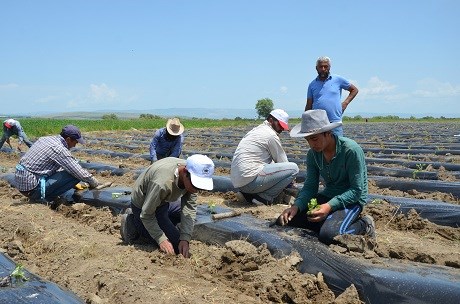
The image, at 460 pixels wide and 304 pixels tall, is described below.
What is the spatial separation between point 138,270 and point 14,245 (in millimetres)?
1426

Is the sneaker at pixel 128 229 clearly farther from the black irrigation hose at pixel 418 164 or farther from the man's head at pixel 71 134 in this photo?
the black irrigation hose at pixel 418 164

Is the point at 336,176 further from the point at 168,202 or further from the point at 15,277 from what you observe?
the point at 15,277

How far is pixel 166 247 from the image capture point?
3.67 metres

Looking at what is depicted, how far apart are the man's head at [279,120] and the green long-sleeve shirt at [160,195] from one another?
1634 mm

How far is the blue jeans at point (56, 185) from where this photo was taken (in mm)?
5531

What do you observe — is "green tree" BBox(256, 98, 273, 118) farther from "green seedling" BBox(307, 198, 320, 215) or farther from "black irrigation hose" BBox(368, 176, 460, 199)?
"green seedling" BBox(307, 198, 320, 215)

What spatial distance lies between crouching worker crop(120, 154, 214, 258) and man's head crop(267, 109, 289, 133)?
1541mm

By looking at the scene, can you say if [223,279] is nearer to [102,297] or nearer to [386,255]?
[102,297]

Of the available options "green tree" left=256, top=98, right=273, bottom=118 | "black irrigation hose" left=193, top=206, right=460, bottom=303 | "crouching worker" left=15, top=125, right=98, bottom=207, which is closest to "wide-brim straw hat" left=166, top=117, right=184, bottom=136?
"crouching worker" left=15, top=125, right=98, bottom=207

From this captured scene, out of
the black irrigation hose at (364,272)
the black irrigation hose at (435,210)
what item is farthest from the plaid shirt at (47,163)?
the black irrigation hose at (435,210)

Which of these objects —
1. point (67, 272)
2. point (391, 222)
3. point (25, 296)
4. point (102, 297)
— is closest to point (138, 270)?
point (102, 297)

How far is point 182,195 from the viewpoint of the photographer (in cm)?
376

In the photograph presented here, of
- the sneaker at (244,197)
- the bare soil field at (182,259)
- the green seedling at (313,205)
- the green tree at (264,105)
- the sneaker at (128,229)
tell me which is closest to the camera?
the bare soil field at (182,259)

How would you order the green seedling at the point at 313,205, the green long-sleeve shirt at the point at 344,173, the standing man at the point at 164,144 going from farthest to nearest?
1. the standing man at the point at 164,144
2. the green seedling at the point at 313,205
3. the green long-sleeve shirt at the point at 344,173
